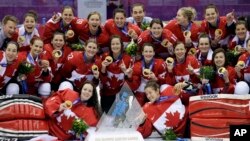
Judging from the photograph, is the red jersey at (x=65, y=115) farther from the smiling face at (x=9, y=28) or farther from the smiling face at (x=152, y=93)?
the smiling face at (x=9, y=28)

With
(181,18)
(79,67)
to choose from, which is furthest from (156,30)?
(79,67)

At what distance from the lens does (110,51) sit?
591 cm

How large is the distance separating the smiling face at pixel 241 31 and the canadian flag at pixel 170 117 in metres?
1.23

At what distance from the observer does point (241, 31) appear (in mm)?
6035

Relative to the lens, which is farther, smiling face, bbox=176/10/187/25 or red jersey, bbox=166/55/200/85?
smiling face, bbox=176/10/187/25

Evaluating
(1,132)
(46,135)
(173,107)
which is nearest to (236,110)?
(173,107)

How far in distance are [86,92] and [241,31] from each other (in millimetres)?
1922

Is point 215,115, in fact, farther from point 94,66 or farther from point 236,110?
point 94,66

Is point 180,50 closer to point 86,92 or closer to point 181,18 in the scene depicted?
point 181,18

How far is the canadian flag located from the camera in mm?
5281

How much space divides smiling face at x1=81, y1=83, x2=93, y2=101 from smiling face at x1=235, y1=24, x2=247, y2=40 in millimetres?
1838

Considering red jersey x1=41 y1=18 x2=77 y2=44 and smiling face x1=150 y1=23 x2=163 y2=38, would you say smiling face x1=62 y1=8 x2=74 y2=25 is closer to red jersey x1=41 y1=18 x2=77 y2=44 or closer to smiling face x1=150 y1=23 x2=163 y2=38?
red jersey x1=41 y1=18 x2=77 y2=44

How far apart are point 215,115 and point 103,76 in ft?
4.40

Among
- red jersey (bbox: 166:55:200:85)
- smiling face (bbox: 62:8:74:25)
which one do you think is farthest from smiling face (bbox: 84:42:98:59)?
red jersey (bbox: 166:55:200:85)
